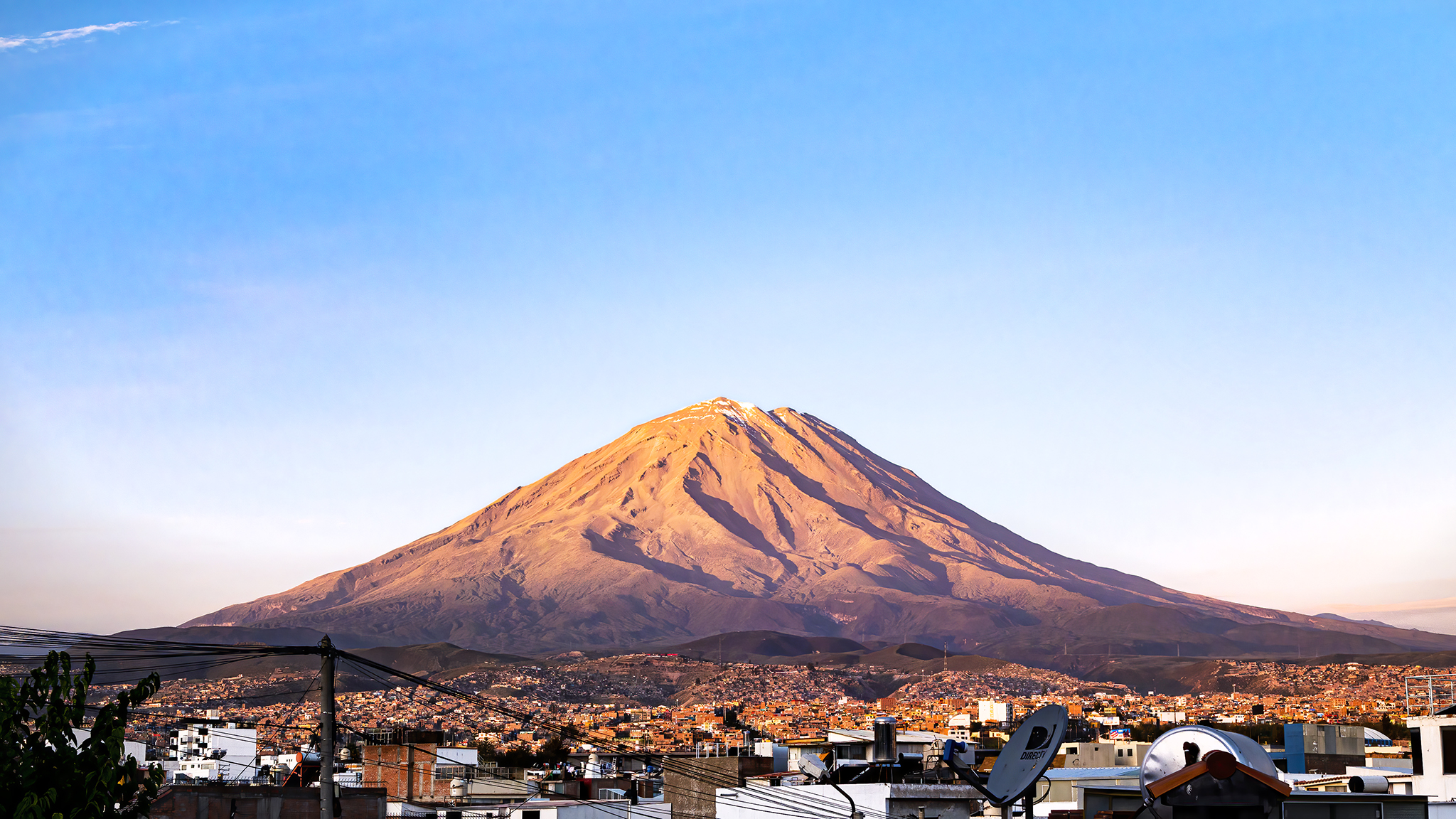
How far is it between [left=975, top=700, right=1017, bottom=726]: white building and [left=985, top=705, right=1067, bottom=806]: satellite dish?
99.7m

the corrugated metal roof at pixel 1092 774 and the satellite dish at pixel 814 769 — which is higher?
the satellite dish at pixel 814 769

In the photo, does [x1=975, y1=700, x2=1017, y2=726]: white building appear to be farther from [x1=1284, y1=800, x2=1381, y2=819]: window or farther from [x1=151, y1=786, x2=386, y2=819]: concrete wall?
[x1=1284, y1=800, x2=1381, y2=819]: window

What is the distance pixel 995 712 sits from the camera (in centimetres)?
12800

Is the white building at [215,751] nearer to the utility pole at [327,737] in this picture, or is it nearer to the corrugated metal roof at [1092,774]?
the corrugated metal roof at [1092,774]

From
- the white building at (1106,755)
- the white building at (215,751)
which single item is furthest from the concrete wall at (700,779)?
the white building at (1106,755)

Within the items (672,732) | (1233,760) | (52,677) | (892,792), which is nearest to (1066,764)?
(892,792)

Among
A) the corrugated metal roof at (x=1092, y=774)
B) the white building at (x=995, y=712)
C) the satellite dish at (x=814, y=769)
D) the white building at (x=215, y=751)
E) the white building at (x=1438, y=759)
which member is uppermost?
the white building at (x=1438, y=759)

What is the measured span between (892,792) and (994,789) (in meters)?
10.9

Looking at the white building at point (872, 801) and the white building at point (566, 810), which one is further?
the white building at point (566, 810)

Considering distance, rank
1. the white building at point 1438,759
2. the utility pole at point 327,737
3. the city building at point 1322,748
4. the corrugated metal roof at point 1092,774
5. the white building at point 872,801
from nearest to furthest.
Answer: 1. the utility pole at point 327,737
2. the white building at point 1438,759
3. the white building at point 872,801
4. the corrugated metal roof at point 1092,774
5. the city building at point 1322,748

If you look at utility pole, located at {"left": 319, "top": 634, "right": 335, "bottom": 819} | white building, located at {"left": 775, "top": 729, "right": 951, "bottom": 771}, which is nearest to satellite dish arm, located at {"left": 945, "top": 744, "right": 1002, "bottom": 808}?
utility pole, located at {"left": 319, "top": 634, "right": 335, "bottom": 819}

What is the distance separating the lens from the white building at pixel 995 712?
121375mm

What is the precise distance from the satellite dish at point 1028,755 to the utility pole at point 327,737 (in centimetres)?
866

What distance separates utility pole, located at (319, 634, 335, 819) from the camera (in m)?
20.3
